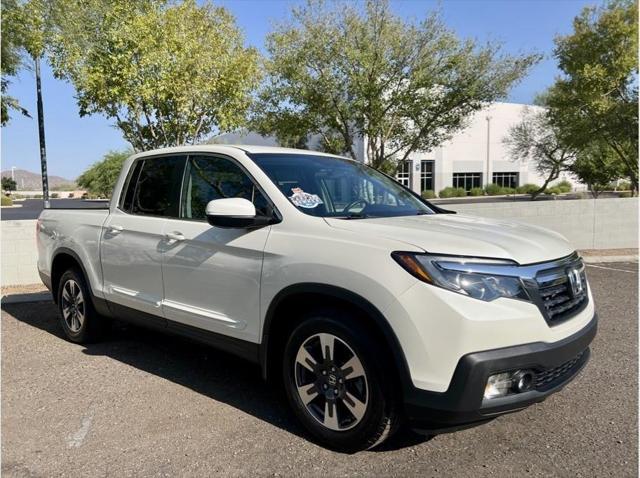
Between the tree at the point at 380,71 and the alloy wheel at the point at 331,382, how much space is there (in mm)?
10478

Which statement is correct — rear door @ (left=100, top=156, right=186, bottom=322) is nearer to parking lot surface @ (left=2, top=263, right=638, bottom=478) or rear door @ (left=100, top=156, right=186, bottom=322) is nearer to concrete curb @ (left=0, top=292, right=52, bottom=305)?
parking lot surface @ (left=2, top=263, right=638, bottom=478)

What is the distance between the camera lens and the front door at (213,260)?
11.3 ft

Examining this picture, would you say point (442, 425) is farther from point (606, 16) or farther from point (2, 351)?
point (606, 16)

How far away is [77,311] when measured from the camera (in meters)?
5.28

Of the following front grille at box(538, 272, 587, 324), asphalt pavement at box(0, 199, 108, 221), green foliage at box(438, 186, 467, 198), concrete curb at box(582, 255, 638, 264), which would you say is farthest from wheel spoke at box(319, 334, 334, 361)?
green foliage at box(438, 186, 467, 198)

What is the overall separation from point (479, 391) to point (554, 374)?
0.58 meters

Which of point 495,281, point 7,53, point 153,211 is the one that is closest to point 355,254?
point 495,281

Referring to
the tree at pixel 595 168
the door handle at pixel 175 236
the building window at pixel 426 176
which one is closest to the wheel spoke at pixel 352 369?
the door handle at pixel 175 236

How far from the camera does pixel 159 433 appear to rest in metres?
3.42

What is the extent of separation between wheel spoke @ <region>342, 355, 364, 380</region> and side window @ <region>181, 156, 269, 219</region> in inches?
48.4

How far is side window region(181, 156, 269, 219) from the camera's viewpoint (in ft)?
12.3

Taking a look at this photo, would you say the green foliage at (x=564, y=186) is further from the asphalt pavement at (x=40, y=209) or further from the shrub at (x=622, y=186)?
the asphalt pavement at (x=40, y=209)

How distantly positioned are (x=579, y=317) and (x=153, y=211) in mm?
3252

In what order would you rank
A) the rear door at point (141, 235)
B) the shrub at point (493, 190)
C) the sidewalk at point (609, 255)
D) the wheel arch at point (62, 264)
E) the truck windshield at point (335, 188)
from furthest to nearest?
the shrub at point (493, 190) < the sidewalk at point (609, 255) < the wheel arch at point (62, 264) < the rear door at point (141, 235) < the truck windshield at point (335, 188)
